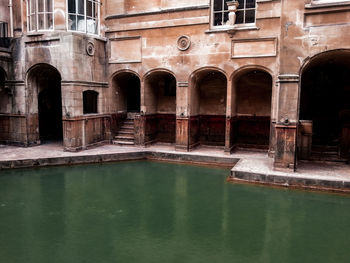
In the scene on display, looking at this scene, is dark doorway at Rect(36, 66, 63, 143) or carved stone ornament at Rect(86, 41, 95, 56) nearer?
carved stone ornament at Rect(86, 41, 95, 56)

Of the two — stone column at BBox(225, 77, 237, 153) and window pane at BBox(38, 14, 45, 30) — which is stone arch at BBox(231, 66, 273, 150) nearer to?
stone column at BBox(225, 77, 237, 153)

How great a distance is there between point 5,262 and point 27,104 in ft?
29.2

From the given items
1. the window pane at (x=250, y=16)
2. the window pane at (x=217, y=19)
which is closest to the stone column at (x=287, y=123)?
the window pane at (x=250, y=16)

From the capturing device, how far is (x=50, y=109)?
1459 cm

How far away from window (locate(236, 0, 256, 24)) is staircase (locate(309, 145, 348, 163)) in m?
5.56

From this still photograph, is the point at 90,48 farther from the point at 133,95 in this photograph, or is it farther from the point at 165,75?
the point at 133,95

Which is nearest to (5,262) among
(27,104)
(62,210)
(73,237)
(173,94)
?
(73,237)

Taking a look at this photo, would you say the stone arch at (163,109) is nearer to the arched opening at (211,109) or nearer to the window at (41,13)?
the arched opening at (211,109)

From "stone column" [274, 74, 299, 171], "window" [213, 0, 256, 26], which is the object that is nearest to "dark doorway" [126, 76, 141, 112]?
"window" [213, 0, 256, 26]

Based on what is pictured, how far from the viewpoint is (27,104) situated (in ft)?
39.7

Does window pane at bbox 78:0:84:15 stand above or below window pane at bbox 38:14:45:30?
above

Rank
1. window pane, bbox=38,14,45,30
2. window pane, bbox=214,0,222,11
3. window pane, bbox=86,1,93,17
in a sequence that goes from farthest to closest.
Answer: window pane, bbox=86,1,93,17 → window pane, bbox=214,0,222,11 → window pane, bbox=38,14,45,30

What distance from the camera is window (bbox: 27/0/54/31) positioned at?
1127cm

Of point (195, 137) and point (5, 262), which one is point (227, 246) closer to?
point (5, 262)
